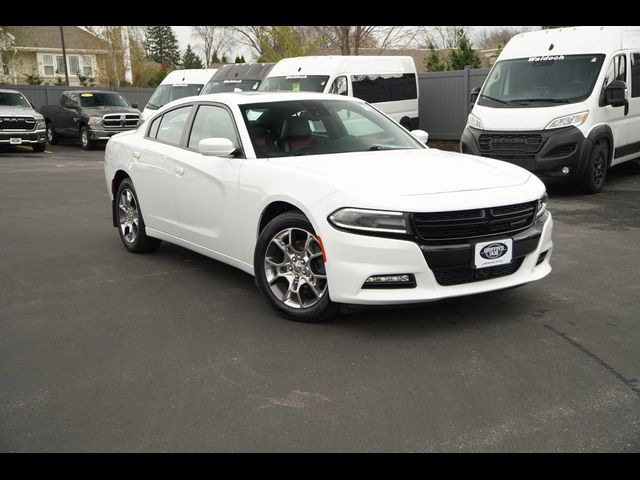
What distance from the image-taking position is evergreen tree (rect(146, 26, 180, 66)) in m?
90.4

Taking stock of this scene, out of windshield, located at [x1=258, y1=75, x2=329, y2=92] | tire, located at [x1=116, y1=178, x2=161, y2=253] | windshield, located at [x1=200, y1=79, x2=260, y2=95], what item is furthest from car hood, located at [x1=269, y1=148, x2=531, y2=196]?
windshield, located at [x1=200, y1=79, x2=260, y2=95]

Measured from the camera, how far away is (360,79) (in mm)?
16547

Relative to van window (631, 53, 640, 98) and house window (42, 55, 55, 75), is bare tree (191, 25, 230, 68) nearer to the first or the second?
house window (42, 55, 55, 75)

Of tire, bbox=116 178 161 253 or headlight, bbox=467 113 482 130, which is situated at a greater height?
headlight, bbox=467 113 482 130

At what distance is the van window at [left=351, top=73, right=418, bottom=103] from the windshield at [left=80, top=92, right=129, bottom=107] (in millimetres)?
10310

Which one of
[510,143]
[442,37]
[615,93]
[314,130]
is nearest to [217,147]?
[314,130]

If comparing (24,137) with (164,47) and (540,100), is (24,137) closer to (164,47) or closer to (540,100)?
(540,100)

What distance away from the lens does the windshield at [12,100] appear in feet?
72.0

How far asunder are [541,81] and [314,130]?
6.65 meters

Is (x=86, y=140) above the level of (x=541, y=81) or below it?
below

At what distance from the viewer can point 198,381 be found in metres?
3.96

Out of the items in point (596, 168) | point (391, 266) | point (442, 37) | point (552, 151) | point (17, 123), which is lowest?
point (596, 168)

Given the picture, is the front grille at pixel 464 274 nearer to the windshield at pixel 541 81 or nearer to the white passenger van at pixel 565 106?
the white passenger van at pixel 565 106

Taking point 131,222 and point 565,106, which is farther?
point 565,106
